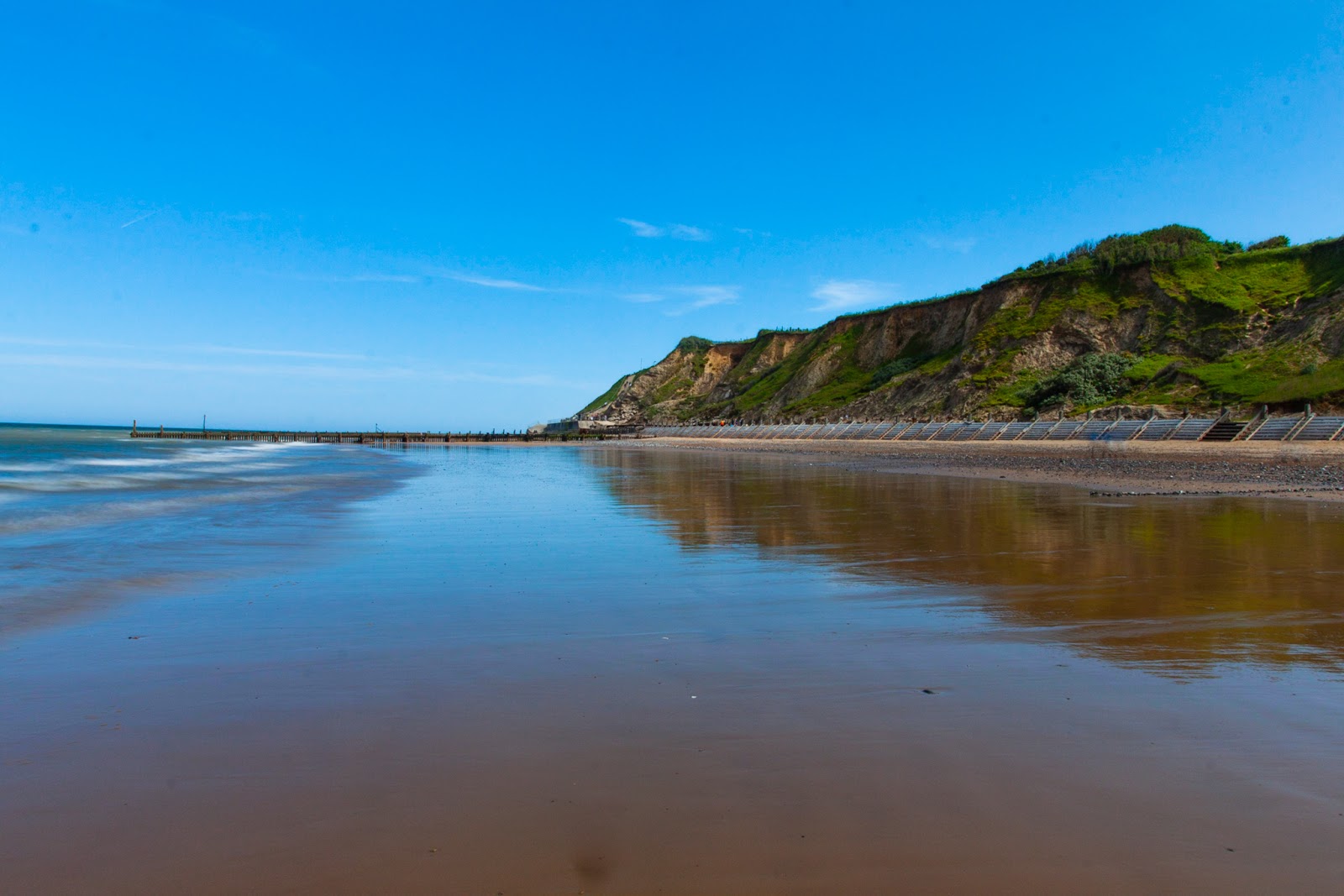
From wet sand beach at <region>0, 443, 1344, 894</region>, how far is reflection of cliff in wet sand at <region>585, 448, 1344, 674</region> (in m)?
0.07

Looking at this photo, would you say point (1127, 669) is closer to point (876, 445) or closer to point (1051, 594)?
point (1051, 594)

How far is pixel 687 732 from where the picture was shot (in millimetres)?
3578

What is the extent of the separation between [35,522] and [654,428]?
75.2m

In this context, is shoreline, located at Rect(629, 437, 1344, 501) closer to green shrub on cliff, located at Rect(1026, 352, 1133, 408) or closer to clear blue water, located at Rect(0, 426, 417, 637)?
green shrub on cliff, located at Rect(1026, 352, 1133, 408)

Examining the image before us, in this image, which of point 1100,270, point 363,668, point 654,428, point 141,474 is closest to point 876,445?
point 1100,270

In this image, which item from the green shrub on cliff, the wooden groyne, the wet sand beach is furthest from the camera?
the green shrub on cliff

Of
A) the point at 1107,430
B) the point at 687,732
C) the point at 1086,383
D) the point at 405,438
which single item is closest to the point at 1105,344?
the point at 1086,383

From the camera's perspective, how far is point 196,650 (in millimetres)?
5078

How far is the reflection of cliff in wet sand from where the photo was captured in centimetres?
526

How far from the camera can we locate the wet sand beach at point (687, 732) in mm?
2537

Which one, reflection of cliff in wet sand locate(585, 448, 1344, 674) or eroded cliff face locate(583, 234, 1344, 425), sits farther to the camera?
eroded cliff face locate(583, 234, 1344, 425)

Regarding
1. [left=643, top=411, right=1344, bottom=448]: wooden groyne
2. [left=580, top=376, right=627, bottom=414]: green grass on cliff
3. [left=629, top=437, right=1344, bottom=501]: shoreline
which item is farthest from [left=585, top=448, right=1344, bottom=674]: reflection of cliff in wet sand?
[left=580, top=376, right=627, bottom=414]: green grass on cliff

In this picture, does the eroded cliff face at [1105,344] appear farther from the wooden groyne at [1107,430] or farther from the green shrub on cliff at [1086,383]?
the wooden groyne at [1107,430]

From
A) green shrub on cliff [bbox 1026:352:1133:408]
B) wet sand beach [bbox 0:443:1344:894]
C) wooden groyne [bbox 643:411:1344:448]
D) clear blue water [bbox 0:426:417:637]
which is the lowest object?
clear blue water [bbox 0:426:417:637]
